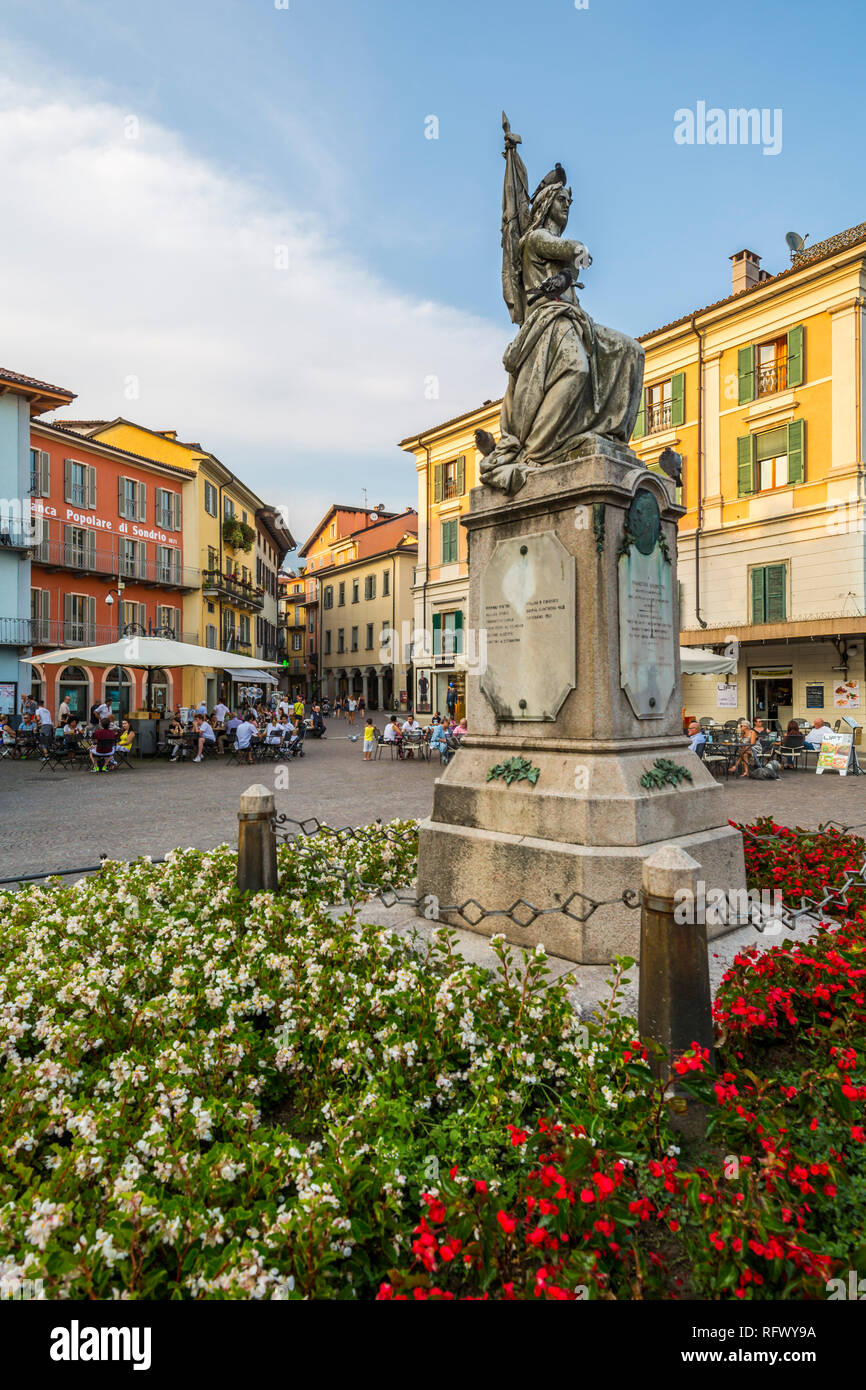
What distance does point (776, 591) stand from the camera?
22219 mm

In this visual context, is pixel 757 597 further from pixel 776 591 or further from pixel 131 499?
pixel 131 499

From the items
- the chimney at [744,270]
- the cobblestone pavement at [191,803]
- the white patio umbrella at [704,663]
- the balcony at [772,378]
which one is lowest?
the cobblestone pavement at [191,803]

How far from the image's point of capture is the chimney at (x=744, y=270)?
2484 cm

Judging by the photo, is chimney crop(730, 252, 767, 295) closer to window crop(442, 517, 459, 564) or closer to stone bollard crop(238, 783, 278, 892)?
window crop(442, 517, 459, 564)

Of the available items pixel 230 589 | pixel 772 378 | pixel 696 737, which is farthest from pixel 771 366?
pixel 230 589

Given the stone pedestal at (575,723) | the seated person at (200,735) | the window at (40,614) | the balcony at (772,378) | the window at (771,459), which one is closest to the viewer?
the stone pedestal at (575,723)

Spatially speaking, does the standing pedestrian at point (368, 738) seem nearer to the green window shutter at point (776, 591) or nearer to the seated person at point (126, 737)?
the seated person at point (126, 737)

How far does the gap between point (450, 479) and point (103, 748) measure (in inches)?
887

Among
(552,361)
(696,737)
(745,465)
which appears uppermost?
(745,465)

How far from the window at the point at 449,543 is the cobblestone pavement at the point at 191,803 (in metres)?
17.1

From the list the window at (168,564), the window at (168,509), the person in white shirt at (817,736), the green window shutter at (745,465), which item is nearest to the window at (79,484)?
the window at (168,509)

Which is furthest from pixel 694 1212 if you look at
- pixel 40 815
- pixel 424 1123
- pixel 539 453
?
pixel 40 815

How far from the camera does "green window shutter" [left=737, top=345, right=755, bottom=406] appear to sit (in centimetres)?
2308

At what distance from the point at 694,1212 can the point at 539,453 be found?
13.2ft
